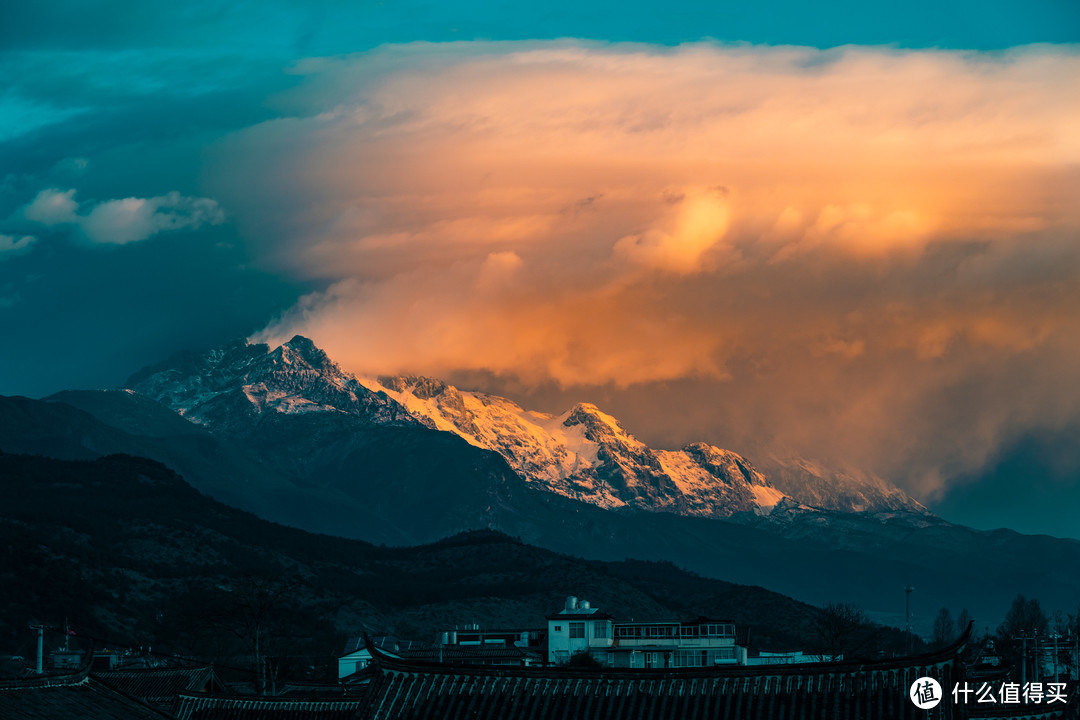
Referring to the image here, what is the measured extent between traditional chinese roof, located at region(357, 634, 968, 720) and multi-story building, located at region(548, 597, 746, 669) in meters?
116

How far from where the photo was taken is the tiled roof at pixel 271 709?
78.5 meters

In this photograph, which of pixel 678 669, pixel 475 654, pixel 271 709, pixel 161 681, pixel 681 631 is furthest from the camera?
pixel 681 631

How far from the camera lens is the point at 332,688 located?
13262 centimetres

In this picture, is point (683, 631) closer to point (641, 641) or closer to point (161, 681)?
point (641, 641)

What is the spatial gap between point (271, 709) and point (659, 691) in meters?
32.6

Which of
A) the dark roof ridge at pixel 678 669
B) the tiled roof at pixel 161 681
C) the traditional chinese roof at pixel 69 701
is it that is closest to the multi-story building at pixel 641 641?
the tiled roof at pixel 161 681

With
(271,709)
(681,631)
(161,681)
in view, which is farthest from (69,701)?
(681,631)

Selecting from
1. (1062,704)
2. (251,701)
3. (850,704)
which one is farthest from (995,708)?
(251,701)

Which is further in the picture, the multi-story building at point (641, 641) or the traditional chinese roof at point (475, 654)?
the multi-story building at point (641, 641)

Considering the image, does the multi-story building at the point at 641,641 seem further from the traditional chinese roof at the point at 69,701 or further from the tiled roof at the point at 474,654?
the traditional chinese roof at the point at 69,701

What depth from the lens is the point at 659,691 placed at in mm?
55000

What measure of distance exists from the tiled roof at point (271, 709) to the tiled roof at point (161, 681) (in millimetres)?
24002

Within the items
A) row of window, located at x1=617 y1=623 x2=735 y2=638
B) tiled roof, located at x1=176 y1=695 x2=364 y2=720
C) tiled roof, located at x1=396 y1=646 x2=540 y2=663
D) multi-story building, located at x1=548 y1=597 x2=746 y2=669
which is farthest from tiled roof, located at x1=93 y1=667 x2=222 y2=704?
row of window, located at x1=617 y1=623 x2=735 y2=638

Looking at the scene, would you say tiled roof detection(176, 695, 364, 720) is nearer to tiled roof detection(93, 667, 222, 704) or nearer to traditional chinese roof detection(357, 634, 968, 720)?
traditional chinese roof detection(357, 634, 968, 720)
